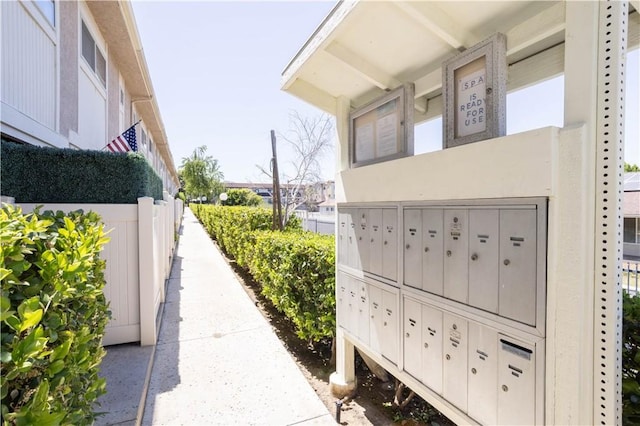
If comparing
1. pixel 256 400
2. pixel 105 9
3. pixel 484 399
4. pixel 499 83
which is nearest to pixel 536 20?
pixel 499 83

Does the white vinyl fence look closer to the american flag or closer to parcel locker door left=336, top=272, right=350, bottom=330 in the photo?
the american flag

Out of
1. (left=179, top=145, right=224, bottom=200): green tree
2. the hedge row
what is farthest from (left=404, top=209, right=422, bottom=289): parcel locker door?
(left=179, top=145, right=224, bottom=200): green tree

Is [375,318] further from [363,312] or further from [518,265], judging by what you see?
[518,265]

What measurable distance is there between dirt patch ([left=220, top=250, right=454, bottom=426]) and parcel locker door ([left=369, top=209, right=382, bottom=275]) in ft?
4.54

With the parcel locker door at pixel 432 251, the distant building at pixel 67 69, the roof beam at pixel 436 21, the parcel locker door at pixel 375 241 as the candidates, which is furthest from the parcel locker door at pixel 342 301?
the distant building at pixel 67 69

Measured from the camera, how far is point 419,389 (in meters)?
2.20

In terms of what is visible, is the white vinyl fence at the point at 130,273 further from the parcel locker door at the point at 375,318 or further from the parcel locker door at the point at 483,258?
the parcel locker door at the point at 483,258

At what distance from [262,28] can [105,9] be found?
307cm

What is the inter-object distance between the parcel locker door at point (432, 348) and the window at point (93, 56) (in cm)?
672

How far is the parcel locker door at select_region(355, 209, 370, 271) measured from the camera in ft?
9.12

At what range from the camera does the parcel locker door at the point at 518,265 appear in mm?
1524

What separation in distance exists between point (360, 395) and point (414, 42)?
3289mm

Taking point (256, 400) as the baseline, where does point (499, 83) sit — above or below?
above

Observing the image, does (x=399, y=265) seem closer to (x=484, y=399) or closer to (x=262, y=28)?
(x=484, y=399)
